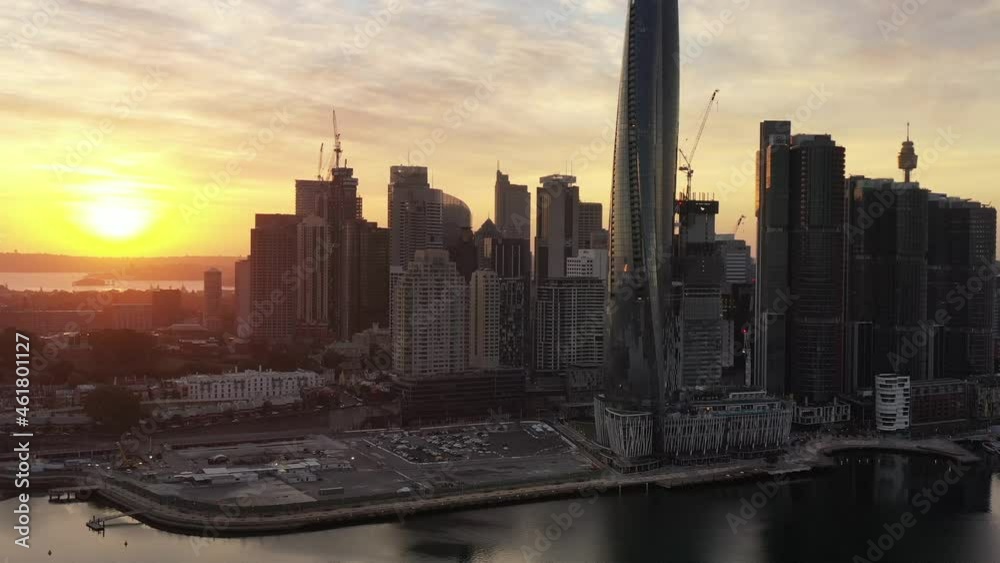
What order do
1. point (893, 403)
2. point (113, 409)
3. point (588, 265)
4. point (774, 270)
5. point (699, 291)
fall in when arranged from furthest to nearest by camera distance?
point (588, 265) < point (774, 270) < point (699, 291) < point (893, 403) < point (113, 409)

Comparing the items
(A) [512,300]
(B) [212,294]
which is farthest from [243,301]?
(A) [512,300]

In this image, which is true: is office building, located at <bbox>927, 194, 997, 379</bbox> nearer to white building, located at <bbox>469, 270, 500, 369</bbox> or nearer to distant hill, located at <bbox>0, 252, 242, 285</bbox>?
white building, located at <bbox>469, 270, 500, 369</bbox>

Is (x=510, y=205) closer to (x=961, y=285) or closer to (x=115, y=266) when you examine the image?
(x=961, y=285)

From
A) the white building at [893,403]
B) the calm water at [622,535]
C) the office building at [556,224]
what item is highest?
the office building at [556,224]

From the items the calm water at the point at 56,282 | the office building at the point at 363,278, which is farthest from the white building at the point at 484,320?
the calm water at the point at 56,282

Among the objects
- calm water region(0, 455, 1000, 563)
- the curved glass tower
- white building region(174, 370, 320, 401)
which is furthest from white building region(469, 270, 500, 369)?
calm water region(0, 455, 1000, 563)

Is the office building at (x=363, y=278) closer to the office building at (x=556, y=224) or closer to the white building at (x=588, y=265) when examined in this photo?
the office building at (x=556, y=224)
